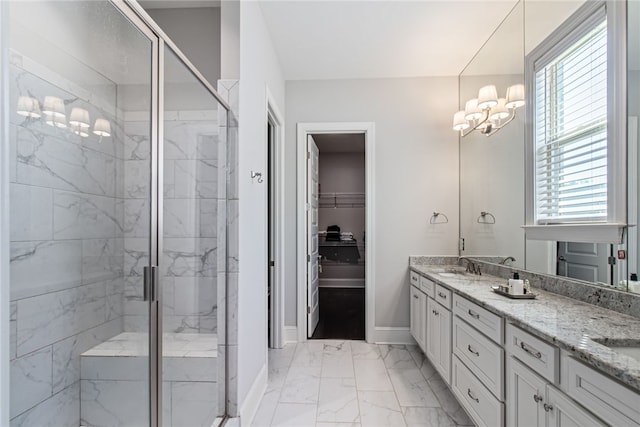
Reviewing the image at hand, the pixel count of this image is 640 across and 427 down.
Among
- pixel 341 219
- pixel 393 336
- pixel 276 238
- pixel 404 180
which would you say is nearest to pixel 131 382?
pixel 276 238

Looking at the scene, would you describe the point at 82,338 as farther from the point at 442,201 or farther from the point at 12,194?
the point at 442,201

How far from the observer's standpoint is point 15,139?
2.78 ft

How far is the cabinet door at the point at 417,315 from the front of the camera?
9.36 ft

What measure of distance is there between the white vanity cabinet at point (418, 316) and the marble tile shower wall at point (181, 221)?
6.26 ft

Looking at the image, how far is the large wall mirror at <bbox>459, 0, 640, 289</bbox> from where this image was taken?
141 cm

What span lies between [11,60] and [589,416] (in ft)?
6.51

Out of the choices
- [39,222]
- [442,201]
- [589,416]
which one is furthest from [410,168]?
[39,222]

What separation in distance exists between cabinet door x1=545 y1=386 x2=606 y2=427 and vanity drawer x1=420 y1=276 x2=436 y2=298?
1.40 metres

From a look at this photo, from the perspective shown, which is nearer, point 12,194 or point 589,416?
point 12,194

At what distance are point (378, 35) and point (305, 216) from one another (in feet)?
6.14

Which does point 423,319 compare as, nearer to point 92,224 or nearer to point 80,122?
point 92,224

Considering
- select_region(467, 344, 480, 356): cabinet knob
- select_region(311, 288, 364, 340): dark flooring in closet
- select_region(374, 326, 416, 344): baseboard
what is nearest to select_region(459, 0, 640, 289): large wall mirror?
select_region(467, 344, 480, 356): cabinet knob

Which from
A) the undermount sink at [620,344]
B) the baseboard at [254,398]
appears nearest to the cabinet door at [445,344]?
the undermount sink at [620,344]

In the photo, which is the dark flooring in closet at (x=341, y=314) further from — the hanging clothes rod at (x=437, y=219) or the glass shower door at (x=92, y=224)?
the glass shower door at (x=92, y=224)
